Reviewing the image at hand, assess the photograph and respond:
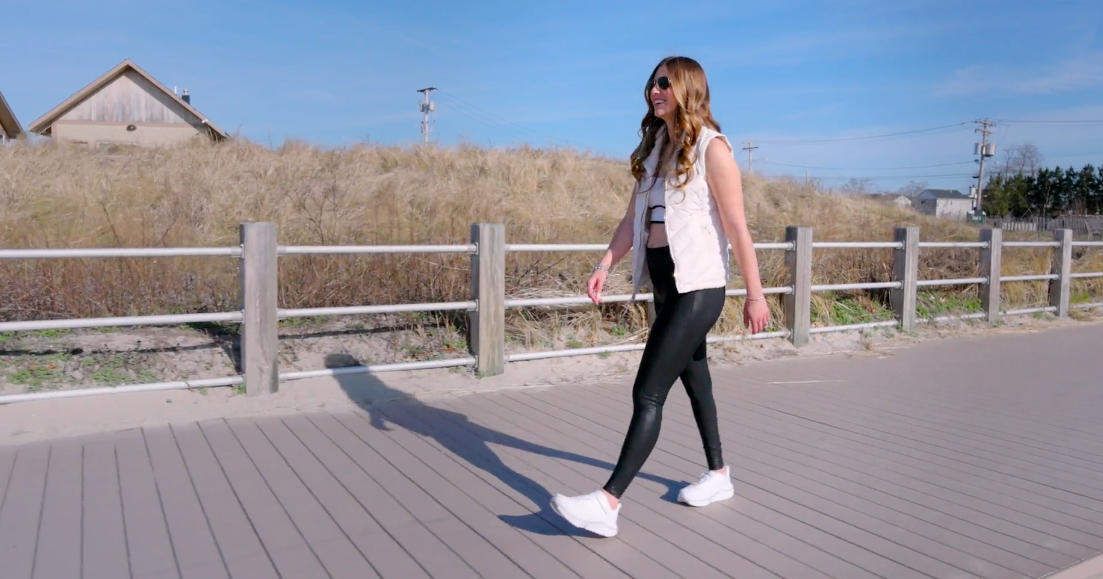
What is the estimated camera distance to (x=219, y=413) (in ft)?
18.6

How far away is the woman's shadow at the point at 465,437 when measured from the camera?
3974 millimetres

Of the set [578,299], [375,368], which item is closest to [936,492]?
[578,299]

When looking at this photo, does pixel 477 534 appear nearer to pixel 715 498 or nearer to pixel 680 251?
pixel 715 498

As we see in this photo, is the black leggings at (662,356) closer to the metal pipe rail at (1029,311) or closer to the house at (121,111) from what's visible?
the metal pipe rail at (1029,311)

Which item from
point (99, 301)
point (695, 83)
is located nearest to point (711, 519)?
point (695, 83)

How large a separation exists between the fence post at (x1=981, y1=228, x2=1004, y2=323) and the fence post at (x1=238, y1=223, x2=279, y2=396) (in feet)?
28.8

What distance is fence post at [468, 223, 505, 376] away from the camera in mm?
6777

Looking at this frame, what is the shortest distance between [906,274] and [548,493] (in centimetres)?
676

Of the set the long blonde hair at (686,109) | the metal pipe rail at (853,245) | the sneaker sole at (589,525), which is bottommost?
the sneaker sole at (589,525)

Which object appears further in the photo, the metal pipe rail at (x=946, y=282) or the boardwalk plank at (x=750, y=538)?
the metal pipe rail at (x=946, y=282)

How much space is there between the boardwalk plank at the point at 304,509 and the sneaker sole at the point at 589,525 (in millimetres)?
770

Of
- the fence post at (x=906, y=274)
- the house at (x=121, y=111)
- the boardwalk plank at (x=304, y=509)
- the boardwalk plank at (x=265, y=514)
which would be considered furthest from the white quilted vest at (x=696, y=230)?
the house at (x=121, y=111)

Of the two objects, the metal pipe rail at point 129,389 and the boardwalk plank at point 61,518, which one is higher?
the metal pipe rail at point 129,389

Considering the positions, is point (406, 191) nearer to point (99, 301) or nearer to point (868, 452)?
point (99, 301)
